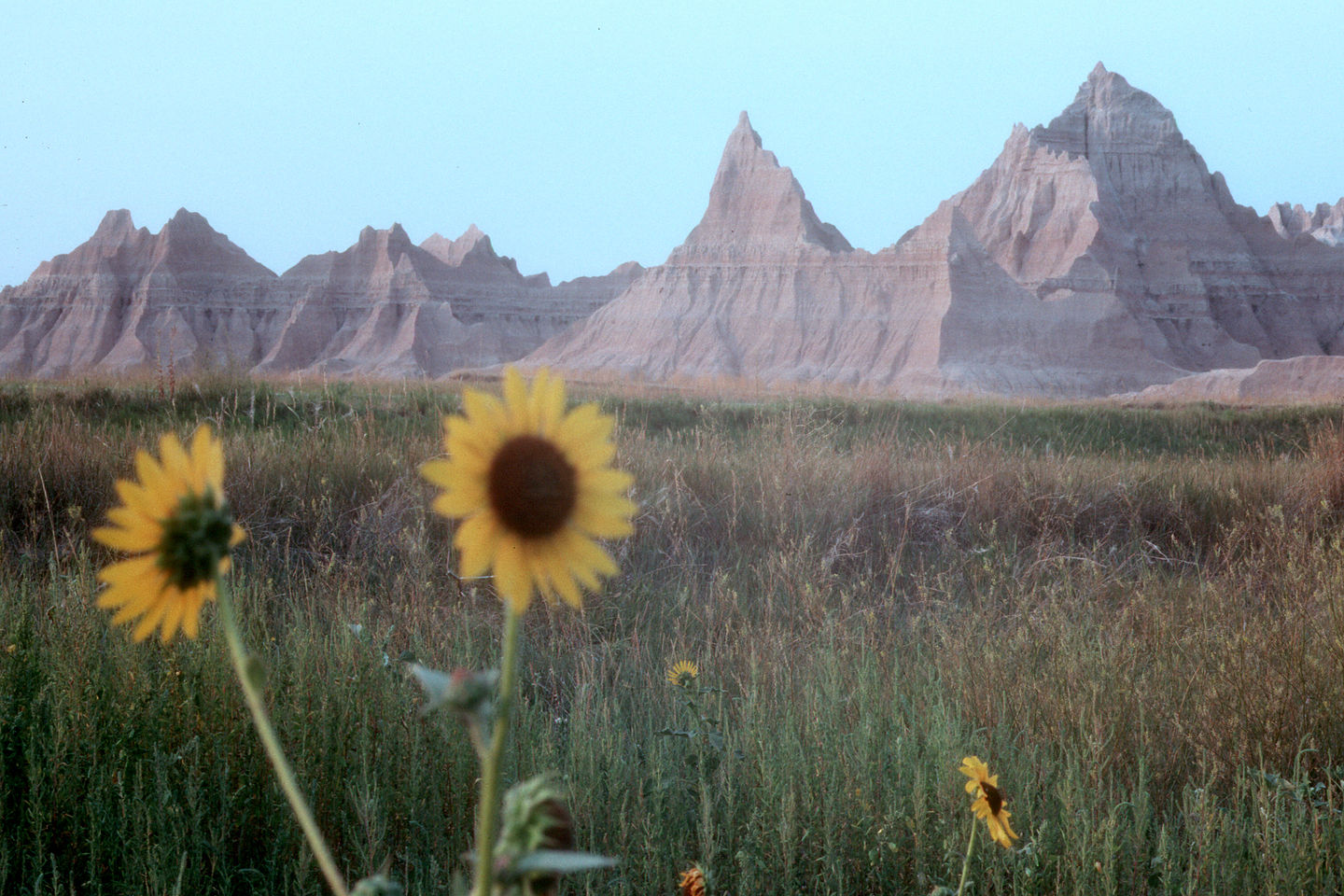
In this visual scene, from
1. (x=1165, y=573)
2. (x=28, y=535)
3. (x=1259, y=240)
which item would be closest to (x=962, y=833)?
(x=1165, y=573)

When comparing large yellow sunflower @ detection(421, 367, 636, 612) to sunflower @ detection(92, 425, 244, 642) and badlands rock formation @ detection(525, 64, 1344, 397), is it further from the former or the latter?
badlands rock formation @ detection(525, 64, 1344, 397)

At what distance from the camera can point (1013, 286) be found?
151 ft

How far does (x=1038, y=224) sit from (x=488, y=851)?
204ft

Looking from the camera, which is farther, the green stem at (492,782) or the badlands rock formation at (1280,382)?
the badlands rock formation at (1280,382)

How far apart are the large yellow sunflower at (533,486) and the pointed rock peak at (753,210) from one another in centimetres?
4982

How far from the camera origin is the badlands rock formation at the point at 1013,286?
142ft

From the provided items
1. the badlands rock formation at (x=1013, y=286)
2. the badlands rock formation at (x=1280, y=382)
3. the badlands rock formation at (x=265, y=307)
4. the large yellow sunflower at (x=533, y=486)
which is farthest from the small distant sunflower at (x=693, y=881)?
the badlands rock formation at (x=265, y=307)

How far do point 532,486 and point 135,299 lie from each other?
67179mm

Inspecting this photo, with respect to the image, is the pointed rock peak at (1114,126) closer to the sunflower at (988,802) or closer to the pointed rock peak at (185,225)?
the pointed rock peak at (185,225)

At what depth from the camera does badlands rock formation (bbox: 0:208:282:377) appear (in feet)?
176

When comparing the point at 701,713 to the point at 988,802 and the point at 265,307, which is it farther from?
the point at 265,307

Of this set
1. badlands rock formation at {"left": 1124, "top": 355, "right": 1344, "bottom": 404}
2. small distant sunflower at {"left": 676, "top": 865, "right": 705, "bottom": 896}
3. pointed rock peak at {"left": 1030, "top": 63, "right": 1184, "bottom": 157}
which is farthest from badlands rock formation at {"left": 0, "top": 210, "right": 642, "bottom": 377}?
small distant sunflower at {"left": 676, "top": 865, "right": 705, "bottom": 896}

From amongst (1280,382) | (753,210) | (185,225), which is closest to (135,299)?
(185,225)

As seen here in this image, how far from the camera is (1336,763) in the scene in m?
2.64
